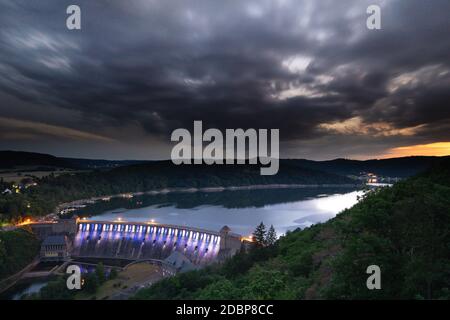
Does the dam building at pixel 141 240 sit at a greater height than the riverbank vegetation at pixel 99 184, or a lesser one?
lesser

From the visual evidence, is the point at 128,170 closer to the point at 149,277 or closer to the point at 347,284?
the point at 149,277

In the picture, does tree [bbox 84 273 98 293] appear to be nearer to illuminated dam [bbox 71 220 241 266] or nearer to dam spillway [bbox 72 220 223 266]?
dam spillway [bbox 72 220 223 266]

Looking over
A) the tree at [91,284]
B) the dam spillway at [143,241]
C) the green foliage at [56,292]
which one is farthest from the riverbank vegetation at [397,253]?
the dam spillway at [143,241]

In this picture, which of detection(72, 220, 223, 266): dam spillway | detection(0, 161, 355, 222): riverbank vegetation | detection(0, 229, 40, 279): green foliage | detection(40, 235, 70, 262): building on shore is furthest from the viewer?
detection(0, 161, 355, 222): riverbank vegetation

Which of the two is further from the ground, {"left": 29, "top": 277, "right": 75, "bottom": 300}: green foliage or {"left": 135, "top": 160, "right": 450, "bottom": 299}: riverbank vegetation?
{"left": 135, "top": 160, "right": 450, "bottom": 299}: riverbank vegetation

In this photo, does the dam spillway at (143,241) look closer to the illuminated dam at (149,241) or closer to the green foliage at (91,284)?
the illuminated dam at (149,241)

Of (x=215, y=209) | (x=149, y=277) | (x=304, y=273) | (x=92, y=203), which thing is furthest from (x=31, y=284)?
(x=92, y=203)

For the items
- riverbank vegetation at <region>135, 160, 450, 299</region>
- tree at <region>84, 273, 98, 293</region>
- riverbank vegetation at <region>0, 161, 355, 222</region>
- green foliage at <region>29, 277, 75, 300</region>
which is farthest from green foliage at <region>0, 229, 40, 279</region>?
riverbank vegetation at <region>135, 160, 450, 299</region>

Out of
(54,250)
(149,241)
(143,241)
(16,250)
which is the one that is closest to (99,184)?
(54,250)
